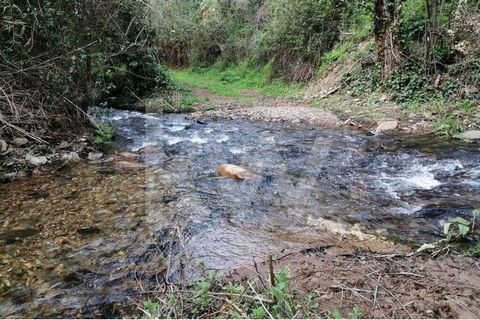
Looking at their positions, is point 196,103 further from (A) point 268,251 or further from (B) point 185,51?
(B) point 185,51

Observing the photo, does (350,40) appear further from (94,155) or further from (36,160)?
(36,160)

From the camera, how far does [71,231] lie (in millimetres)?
3713

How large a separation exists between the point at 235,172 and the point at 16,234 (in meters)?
2.74

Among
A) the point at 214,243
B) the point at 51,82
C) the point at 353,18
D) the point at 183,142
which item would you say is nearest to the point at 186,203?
the point at 214,243

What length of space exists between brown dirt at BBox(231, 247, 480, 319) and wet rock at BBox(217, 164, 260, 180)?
2182 millimetres

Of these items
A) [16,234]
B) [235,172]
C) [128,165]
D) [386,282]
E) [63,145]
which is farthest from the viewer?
[63,145]

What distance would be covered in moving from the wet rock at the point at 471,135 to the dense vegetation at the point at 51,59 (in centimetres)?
674

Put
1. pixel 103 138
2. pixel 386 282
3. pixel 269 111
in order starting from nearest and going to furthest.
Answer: pixel 386 282 < pixel 103 138 < pixel 269 111

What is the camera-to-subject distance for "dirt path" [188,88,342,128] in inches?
344

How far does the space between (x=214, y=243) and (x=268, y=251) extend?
0.52 meters

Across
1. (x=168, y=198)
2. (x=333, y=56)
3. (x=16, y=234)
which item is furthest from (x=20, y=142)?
(x=333, y=56)

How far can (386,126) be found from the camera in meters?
7.44

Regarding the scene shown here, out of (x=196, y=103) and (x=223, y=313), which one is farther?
(x=196, y=103)

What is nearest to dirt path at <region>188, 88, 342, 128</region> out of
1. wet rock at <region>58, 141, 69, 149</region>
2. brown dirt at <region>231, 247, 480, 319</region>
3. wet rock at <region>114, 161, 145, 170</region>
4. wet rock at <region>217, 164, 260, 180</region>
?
wet rock at <region>217, 164, 260, 180</region>
